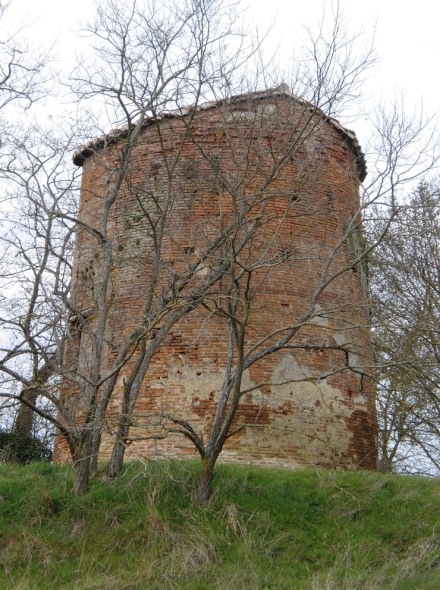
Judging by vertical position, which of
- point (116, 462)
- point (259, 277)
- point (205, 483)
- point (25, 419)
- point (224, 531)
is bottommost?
point (224, 531)

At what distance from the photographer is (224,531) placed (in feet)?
28.7

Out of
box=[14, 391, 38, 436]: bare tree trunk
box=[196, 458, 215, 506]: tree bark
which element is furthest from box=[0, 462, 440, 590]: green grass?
box=[14, 391, 38, 436]: bare tree trunk

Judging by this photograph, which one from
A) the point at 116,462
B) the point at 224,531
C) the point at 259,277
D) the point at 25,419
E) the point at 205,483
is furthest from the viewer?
the point at 25,419

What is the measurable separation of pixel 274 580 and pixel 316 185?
6.78 metres

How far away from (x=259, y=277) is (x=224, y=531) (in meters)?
4.32

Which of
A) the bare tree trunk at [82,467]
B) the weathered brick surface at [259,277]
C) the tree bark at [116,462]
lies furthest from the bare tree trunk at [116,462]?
the weathered brick surface at [259,277]

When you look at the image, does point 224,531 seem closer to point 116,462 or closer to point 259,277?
point 116,462

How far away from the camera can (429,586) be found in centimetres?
740

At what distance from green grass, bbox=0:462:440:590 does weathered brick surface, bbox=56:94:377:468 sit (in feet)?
3.43

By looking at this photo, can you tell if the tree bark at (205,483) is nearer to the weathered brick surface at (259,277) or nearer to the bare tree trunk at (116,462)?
the bare tree trunk at (116,462)

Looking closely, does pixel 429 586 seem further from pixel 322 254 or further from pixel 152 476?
pixel 322 254

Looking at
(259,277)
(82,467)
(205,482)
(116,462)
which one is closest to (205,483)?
(205,482)

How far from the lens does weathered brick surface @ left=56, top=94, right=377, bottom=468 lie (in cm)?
1112

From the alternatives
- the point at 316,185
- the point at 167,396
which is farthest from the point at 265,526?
the point at 316,185
